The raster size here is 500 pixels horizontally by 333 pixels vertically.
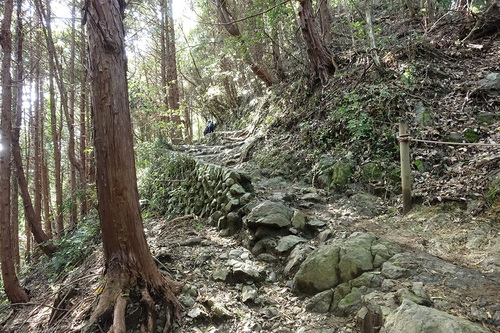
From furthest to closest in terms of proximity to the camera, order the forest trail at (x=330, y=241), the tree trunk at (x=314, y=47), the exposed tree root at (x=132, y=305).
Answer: the tree trunk at (x=314, y=47) → the exposed tree root at (x=132, y=305) → the forest trail at (x=330, y=241)

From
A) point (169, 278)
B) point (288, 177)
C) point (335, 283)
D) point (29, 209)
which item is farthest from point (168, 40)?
point (335, 283)

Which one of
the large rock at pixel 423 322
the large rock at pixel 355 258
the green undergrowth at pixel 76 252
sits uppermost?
the large rock at pixel 355 258

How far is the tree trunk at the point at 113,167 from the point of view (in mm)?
3113

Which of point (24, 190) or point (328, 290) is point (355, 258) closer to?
point (328, 290)

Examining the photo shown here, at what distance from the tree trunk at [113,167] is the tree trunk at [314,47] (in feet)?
17.6

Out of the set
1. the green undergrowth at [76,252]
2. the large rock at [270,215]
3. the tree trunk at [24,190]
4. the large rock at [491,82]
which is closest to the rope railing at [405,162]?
the large rock at [270,215]

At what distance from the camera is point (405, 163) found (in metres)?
4.05

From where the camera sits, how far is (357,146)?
18.4 feet

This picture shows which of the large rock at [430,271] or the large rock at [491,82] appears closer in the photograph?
the large rock at [430,271]

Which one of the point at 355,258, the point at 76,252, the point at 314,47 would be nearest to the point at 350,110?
the point at 314,47

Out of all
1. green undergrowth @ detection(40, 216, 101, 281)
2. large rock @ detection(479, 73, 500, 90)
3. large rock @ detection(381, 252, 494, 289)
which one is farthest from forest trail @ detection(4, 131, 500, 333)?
large rock @ detection(479, 73, 500, 90)

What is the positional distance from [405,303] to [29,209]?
31.6ft

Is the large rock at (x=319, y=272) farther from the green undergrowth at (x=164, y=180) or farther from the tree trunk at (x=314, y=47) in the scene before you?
the tree trunk at (x=314, y=47)

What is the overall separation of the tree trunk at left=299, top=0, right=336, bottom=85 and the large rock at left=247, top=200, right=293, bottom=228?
4596 mm
